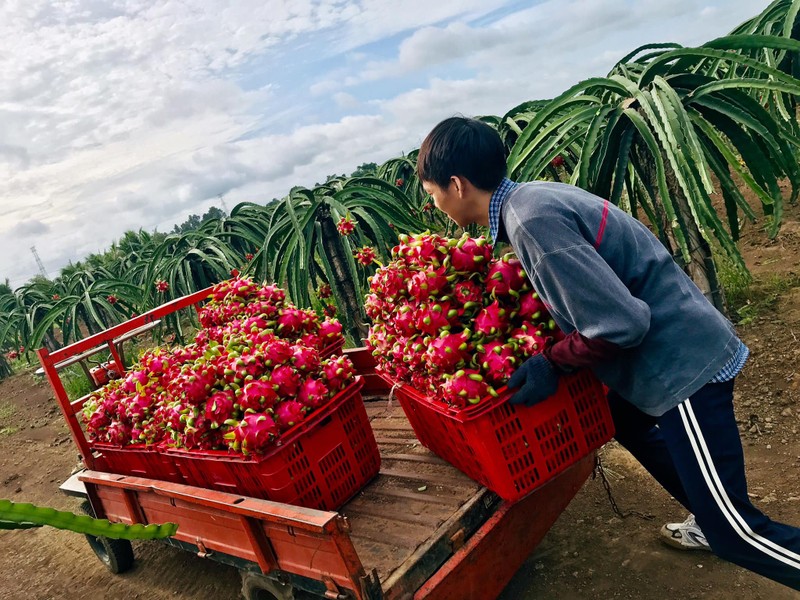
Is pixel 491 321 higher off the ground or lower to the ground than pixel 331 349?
higher

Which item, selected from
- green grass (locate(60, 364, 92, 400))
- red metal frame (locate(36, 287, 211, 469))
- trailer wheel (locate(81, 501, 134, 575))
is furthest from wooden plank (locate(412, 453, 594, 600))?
green grass (locate(60, 364, 92, 400))

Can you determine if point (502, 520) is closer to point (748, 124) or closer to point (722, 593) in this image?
point (722, 593)

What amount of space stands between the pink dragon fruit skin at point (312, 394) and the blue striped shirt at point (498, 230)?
3.44ft

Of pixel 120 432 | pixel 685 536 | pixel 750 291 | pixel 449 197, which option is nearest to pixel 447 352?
pixel 449 197

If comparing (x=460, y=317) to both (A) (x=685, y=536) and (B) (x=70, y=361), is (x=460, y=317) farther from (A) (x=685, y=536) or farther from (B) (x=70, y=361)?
(B) (x=70, y=361)

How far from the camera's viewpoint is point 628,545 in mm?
2977

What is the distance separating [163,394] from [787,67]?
17.7ft

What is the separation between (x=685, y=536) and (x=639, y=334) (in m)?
1.52

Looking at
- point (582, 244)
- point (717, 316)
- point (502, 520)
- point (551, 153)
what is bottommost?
point (502, 520)

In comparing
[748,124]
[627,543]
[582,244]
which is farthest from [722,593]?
[748,124]

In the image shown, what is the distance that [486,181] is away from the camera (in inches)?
79.9

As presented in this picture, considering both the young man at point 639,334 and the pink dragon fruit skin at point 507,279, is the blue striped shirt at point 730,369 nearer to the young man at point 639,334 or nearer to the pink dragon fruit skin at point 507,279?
the young man at point 639,334

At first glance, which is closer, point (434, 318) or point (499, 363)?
point (499, 363)

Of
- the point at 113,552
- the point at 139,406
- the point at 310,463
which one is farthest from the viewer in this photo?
the point at 113,552
